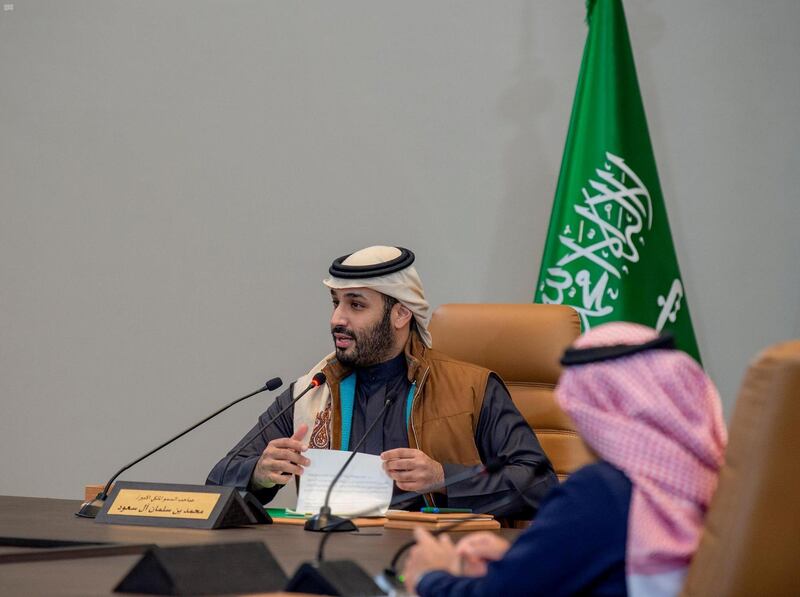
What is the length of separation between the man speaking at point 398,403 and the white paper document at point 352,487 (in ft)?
1.14

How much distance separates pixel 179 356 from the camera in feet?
14.7

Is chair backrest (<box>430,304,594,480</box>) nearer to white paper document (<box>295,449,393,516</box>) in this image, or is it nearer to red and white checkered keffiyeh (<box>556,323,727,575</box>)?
white paper document (<box>295,449,393,516</box>)

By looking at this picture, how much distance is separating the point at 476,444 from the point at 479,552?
1.71m

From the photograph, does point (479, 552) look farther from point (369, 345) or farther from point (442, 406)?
point (369, 345)

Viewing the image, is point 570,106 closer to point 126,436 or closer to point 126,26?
point 126,26

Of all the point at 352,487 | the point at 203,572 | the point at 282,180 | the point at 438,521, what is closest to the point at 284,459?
the point at 352,487

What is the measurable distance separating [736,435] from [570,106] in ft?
10.1

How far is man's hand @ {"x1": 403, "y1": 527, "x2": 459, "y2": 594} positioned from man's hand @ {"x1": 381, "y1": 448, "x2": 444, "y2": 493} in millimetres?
1131

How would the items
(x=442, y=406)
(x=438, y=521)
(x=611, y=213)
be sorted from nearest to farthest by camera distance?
(x=438, y=521), (x=442, y=406), (x=611, y=213)

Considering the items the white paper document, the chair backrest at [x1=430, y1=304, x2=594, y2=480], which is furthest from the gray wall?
the white paper document

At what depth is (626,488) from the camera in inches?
51.9

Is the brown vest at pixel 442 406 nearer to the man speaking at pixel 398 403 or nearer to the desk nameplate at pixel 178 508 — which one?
the man speaking at pixel 398 403

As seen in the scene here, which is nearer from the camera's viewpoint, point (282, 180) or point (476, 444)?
A: point (476, 444)

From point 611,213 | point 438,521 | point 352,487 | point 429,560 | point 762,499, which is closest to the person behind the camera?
point 762,499
